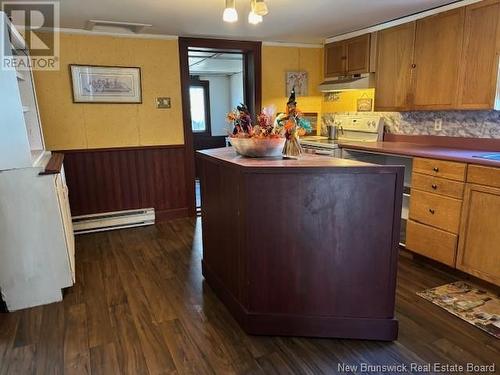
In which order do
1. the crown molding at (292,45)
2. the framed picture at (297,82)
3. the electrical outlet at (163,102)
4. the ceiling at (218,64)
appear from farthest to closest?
the ceiling at (218,64) → the framed picture at (297,82) → the crown molding at (292,45) → the electrical outlet at (163,102)

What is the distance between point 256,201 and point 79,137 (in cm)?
269

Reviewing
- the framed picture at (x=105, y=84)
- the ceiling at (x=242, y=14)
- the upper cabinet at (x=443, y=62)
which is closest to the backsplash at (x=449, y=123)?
the upper cabinet at (x=443, y=62)

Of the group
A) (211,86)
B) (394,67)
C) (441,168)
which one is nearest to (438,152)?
(441,168)

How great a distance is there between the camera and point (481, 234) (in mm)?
2479

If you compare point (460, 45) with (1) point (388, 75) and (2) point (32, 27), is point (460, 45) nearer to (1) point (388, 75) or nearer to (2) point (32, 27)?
(1) point (388, 75)

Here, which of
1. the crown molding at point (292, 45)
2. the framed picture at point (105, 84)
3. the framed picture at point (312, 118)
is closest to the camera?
the framed picture at point (105, 84)

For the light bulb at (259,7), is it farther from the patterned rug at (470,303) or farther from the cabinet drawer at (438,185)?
the patterned rug at (470,303)

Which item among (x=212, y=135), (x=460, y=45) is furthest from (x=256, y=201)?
(x=212, y=135)

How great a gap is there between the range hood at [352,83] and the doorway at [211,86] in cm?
89

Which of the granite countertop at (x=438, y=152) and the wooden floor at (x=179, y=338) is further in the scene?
the granite countertop at (x=438, y=152)

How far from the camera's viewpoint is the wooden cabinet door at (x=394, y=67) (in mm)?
3377

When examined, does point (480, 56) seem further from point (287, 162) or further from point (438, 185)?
point (287, 162)

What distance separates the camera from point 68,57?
3.60 metres
